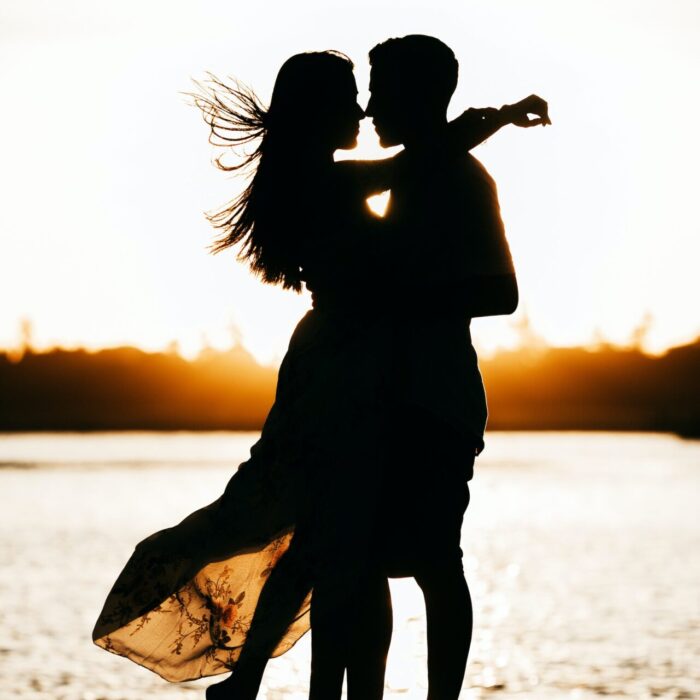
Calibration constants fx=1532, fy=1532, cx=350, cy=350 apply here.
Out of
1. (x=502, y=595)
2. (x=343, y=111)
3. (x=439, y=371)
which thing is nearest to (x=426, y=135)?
(x=343, y=111)

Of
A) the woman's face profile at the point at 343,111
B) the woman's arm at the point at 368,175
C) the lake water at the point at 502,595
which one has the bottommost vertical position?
the lake water at the point at 502,595

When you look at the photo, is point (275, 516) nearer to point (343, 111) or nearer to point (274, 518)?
point (274, 518)

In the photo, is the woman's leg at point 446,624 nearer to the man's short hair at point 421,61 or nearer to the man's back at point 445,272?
the man's back at point 445,272

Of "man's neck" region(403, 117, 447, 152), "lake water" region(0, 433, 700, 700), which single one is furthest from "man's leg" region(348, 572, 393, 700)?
"lake water" region(0, 433, 700, 700)

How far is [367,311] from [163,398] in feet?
329

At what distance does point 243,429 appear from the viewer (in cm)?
9725

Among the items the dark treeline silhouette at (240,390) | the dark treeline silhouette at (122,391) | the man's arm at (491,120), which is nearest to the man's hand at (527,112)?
the man's arm at (491,120)

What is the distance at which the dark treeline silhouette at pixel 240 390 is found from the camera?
318 ft

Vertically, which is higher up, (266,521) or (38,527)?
(266,521)

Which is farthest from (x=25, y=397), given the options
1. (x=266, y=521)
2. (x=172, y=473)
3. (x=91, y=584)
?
(x=266, y=521)

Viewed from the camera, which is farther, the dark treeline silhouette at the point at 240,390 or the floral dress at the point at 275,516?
the dark treeline silhouette at the point at 240,390

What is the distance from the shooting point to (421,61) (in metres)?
3.57

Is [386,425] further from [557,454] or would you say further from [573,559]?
[557,454]

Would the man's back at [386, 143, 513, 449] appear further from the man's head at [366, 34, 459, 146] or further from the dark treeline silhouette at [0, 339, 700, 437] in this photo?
the dark treeline silhouette at [0, 339, 700, 437]
